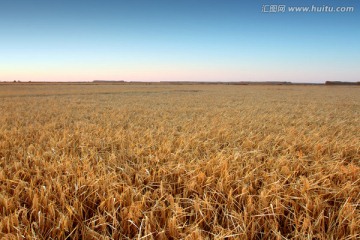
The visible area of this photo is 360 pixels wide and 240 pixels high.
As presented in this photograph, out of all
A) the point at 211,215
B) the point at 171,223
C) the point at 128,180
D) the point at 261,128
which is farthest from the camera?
the point at 261,128

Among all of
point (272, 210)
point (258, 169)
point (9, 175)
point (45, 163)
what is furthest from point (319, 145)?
point (9, 175)

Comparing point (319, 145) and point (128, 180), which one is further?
point (319, 145)

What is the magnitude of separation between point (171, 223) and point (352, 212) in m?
1.35

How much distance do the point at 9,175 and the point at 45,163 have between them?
37 cm

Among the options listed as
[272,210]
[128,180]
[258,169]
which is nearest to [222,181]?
[272,210]

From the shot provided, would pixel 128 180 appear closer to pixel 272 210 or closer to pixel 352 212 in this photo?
pixel 272 210

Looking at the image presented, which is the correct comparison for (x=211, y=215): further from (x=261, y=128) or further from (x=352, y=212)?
(x=261, y=128)

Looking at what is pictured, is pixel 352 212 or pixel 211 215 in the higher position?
pixel 352 212

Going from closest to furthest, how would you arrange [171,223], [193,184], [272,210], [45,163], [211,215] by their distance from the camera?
[171,223] < [272,210] < [211,215] < [193,184] < [45,163]

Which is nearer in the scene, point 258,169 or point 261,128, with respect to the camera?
point 258,169

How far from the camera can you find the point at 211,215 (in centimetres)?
179

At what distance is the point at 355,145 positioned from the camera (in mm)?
3652

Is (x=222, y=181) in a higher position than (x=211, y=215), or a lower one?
higher

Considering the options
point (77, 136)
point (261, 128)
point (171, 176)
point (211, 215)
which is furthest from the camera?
point (261, 128)
